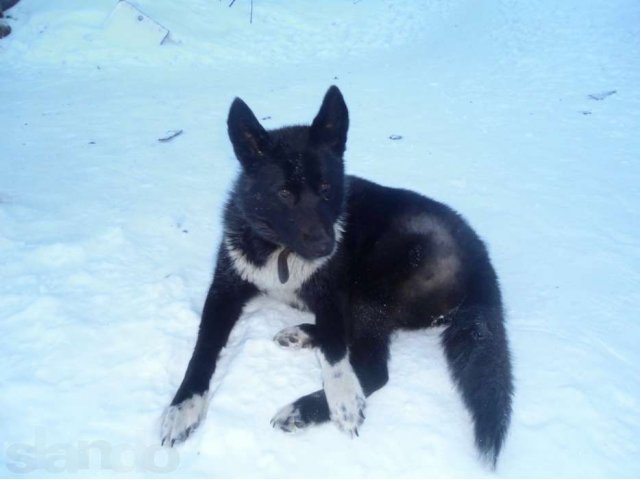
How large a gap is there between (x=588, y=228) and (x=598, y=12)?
992cm

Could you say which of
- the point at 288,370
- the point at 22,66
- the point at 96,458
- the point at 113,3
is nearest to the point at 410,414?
the point at 288,370

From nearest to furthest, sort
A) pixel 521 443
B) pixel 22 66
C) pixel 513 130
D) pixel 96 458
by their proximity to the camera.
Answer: pixel 96 458
pixel 521 443
pixel 513 130
pixel 22 66

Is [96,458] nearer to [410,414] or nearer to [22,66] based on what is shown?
[410,414]

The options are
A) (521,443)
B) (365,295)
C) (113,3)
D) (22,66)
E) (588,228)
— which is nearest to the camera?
(521,443)

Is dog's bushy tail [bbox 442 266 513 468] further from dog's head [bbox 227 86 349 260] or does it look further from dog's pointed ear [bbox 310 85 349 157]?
dog's pointed ear [bbox 310 85 349 157]

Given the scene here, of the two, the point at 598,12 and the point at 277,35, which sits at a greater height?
the point at 598,12

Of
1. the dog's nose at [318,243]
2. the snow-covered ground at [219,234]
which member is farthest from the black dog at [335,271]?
the snow-covered ground at [219,234]

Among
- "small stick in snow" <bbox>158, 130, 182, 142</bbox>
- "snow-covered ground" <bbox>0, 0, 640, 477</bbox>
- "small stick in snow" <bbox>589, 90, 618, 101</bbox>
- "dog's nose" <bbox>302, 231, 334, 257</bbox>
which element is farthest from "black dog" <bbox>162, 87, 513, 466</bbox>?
"small stick in snow" <bbox>589, 90, 618, 101</bbox>

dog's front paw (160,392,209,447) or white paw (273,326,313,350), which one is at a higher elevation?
dog's front paw (160,392,209,447)

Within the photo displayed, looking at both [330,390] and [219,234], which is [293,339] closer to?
[330,390]

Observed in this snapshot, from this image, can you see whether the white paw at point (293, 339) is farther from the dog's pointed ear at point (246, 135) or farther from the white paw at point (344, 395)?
the dog's pointed ear at point (246, 135)

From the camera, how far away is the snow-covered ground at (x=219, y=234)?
2.30m

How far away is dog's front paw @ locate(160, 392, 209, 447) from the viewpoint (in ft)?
7.47

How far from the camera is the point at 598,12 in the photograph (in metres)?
11.4
